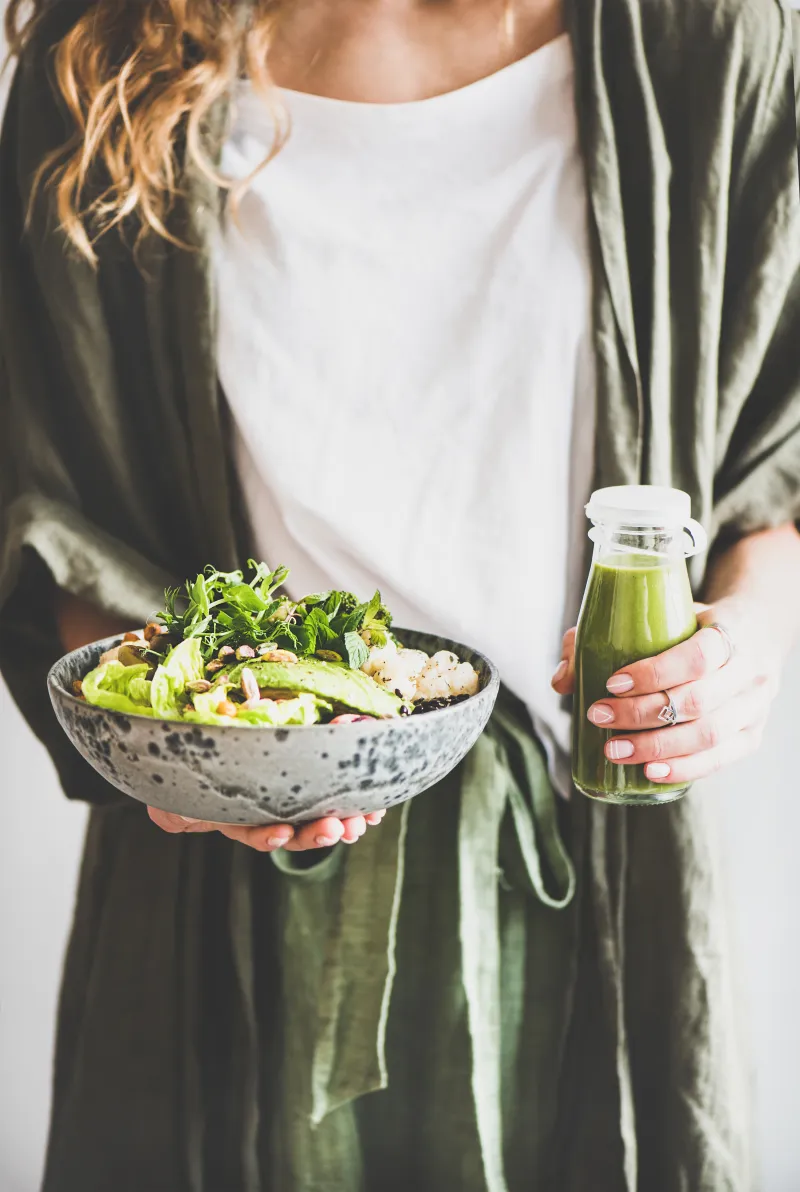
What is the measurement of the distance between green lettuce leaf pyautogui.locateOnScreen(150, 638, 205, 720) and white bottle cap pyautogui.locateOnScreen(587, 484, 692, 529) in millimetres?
301

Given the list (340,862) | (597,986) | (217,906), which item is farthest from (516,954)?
(217,906)

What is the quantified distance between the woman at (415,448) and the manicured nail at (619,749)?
0.67 ft

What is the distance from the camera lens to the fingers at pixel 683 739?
71 cm

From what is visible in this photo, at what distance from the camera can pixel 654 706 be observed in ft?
2.27

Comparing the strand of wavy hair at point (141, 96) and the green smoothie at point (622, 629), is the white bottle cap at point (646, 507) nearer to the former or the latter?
the green smoothie at point (622, 629)

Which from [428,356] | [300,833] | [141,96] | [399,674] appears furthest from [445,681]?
[141,96]

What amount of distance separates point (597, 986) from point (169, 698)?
562 mm

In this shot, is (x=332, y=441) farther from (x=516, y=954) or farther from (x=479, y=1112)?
(x=479, y=1112)

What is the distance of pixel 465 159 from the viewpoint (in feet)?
3.06

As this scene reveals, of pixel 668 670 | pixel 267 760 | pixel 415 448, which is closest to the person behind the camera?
pixel 267 760

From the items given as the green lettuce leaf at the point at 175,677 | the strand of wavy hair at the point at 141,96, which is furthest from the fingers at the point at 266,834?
the strand of wavy hair at the point at 141,96

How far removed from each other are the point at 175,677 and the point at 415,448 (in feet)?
1.26

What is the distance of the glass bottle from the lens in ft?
2.29

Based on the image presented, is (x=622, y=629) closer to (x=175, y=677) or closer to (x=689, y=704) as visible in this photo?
(x=689, y=704)
